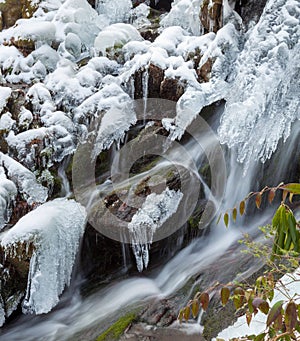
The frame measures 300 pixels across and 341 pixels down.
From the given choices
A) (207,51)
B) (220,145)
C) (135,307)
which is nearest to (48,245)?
(135,307)

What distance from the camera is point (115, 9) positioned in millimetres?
8516

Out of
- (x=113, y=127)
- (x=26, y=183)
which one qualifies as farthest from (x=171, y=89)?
(x=26, y=183)

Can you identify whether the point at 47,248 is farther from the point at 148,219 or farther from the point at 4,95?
the point at 4,95

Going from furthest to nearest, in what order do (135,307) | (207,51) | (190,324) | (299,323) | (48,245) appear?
1. (207,51)
2. (48,245)
3. (135,307)
4. (190,324)
5. (299,323)

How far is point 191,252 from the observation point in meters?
4.73

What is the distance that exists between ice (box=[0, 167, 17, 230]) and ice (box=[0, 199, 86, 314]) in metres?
0.36

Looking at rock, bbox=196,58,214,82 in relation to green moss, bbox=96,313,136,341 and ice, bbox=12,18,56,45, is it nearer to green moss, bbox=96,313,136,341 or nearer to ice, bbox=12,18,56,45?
ice, bbox=12,18,56,45

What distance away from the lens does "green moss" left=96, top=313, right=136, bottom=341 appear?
3785 millimetres

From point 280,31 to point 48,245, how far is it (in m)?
3.81

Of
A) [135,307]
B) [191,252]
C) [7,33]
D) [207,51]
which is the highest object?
[7,33]

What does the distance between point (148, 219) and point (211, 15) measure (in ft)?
11.5

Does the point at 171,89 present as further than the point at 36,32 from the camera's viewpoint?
No

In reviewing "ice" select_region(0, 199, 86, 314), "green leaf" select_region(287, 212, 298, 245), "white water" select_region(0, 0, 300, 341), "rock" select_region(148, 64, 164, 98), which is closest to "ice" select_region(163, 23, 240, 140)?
"white water" select_region(0, 0, 300, 341)

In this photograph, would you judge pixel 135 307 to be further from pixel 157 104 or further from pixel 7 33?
pixel 7 33
